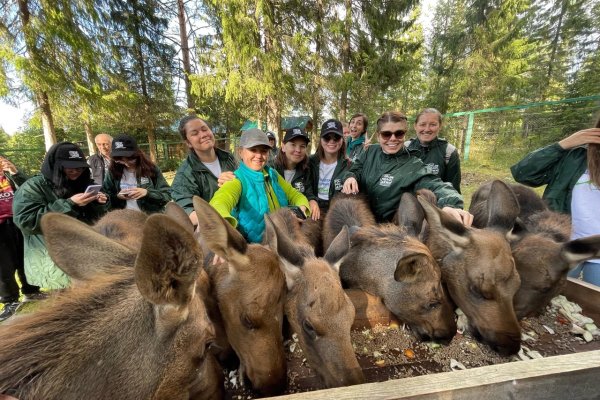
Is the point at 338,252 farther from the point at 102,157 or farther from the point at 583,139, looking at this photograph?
the point at 102,157

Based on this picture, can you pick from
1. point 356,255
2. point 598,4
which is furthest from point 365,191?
point 598,4

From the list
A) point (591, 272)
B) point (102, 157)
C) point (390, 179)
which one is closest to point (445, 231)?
point (390, 179)

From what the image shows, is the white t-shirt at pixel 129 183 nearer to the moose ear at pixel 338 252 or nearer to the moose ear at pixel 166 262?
the moose ear at pixel 338 252

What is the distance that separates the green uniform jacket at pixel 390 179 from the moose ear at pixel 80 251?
3626mm

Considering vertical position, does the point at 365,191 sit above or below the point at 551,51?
below

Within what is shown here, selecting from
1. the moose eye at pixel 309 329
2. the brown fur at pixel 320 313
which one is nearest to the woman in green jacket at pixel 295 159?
the brown fur at pixel 320 313

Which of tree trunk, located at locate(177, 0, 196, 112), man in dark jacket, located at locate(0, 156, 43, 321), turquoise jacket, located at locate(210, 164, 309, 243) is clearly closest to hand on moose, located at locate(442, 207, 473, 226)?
turquoise jacket, located at locate(210, 164, 309, 243)

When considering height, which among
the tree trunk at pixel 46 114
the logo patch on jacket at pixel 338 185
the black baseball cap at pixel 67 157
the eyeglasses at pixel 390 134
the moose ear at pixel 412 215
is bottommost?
the moose ear at pixel 412 215

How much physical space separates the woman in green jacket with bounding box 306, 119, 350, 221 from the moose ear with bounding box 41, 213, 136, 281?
3816 mm

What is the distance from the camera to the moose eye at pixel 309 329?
7.48ft

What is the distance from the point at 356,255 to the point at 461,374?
1.71 meters

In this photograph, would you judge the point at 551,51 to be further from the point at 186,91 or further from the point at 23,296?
the point at 23,296

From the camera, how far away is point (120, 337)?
1355mm

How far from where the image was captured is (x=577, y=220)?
368 centimetres
